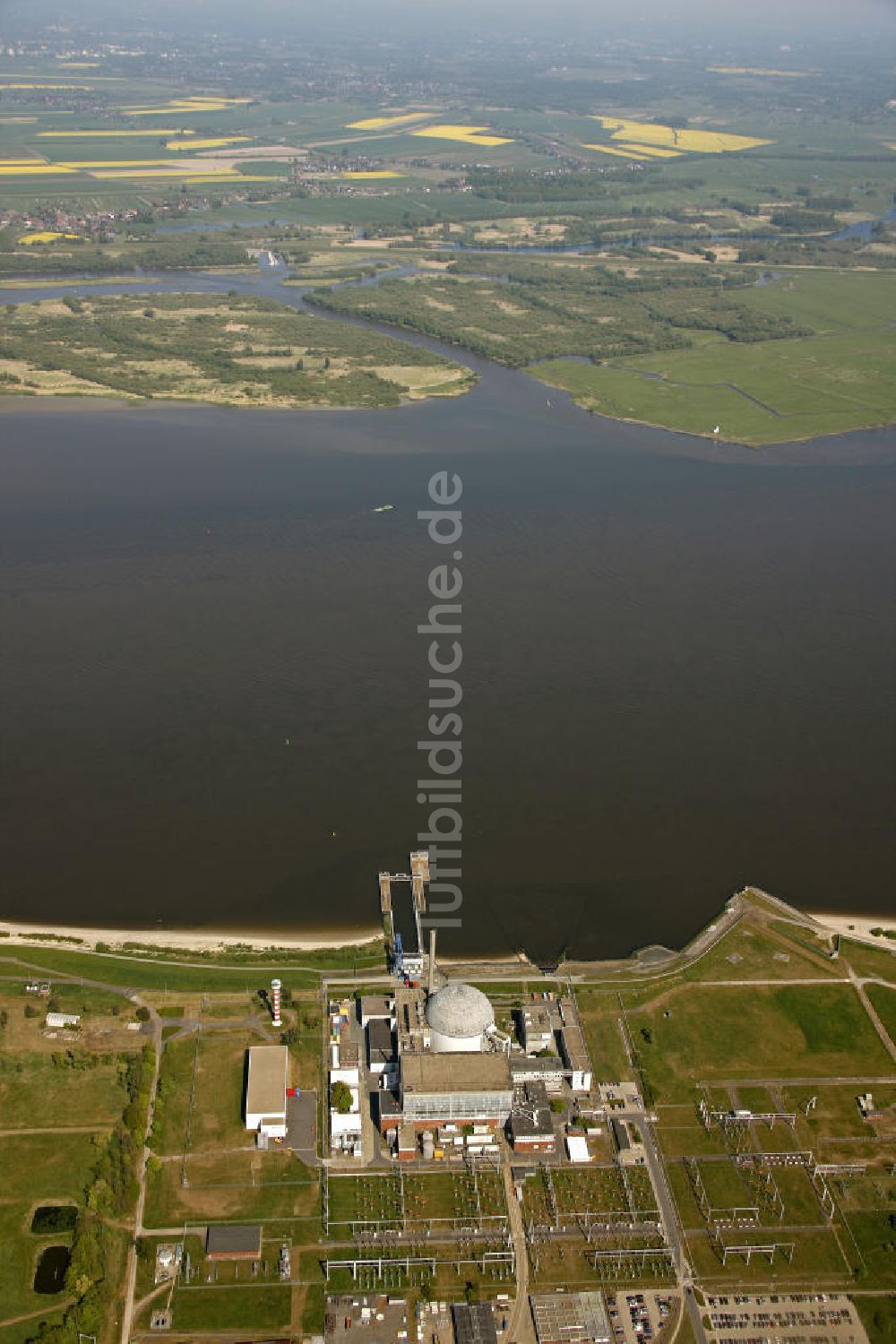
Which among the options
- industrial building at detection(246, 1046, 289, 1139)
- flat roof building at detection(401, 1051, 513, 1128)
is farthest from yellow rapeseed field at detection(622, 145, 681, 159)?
industrial building at detection(246, 1046, 289, 1139)

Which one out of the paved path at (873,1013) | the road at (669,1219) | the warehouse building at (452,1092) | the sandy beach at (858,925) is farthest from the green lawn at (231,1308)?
the sandy beach at (858,925)

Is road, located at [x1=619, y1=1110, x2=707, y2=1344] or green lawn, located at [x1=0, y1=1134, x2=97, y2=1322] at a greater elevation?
green lawn, located at [x1=0, y1=1134, x2=97, y2=1322]

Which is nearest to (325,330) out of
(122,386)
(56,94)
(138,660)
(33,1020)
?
(122,386)

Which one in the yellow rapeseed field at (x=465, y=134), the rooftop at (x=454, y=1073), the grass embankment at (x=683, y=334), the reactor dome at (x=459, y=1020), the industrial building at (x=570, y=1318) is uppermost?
the yellow rapeseed field at (x=465, y=134)

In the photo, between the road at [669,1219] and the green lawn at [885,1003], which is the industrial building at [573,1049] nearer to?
the road at [669,1219]

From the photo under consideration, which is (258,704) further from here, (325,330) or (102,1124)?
(325,330)

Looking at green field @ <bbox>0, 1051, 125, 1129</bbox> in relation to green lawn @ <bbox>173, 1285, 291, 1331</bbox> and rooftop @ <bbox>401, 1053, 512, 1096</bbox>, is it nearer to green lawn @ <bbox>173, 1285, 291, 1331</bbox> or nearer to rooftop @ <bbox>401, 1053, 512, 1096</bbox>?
green lawn @ <bbox>173, 1285, 291, 1331</bbox>
